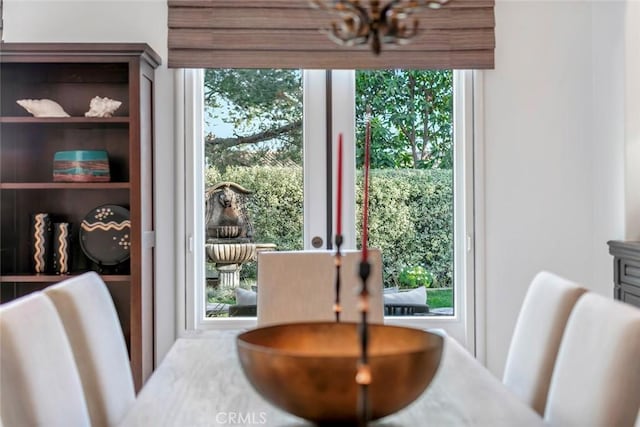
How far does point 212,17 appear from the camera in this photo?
2943mm

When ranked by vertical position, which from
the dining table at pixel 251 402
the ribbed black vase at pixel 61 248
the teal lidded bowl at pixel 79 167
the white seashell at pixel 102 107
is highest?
the white seashell at pixel 102 107

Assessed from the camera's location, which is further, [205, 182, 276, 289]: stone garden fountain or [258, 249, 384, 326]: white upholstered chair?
[205, 182, 276, 289]: stone garden fountain

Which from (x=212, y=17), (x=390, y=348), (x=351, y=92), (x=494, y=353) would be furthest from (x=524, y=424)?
(x=212, y=17)

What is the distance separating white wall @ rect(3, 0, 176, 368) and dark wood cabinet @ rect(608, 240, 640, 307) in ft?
6.98

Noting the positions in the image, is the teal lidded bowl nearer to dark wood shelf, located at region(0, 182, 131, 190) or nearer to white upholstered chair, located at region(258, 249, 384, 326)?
dark wood shelf, located at region(0, 182, 131, 190)

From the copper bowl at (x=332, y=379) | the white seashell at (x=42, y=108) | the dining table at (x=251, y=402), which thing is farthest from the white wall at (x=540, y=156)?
the copper bowl at (x=332, y=379)

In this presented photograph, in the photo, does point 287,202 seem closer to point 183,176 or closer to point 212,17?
point 183,176

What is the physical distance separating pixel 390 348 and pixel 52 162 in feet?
7.72

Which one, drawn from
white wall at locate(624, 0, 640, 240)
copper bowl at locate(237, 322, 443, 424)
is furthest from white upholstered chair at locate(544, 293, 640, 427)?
white wall at locate(624, 0, 640, 240)

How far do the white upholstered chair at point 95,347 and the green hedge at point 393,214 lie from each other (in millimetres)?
1322

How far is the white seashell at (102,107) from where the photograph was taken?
2758mm

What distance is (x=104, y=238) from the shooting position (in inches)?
111

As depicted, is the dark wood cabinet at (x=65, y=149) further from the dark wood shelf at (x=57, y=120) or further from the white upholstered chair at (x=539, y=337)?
the white upholstered chair at (x=539, y=337)

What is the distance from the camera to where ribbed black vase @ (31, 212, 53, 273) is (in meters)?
2.81
